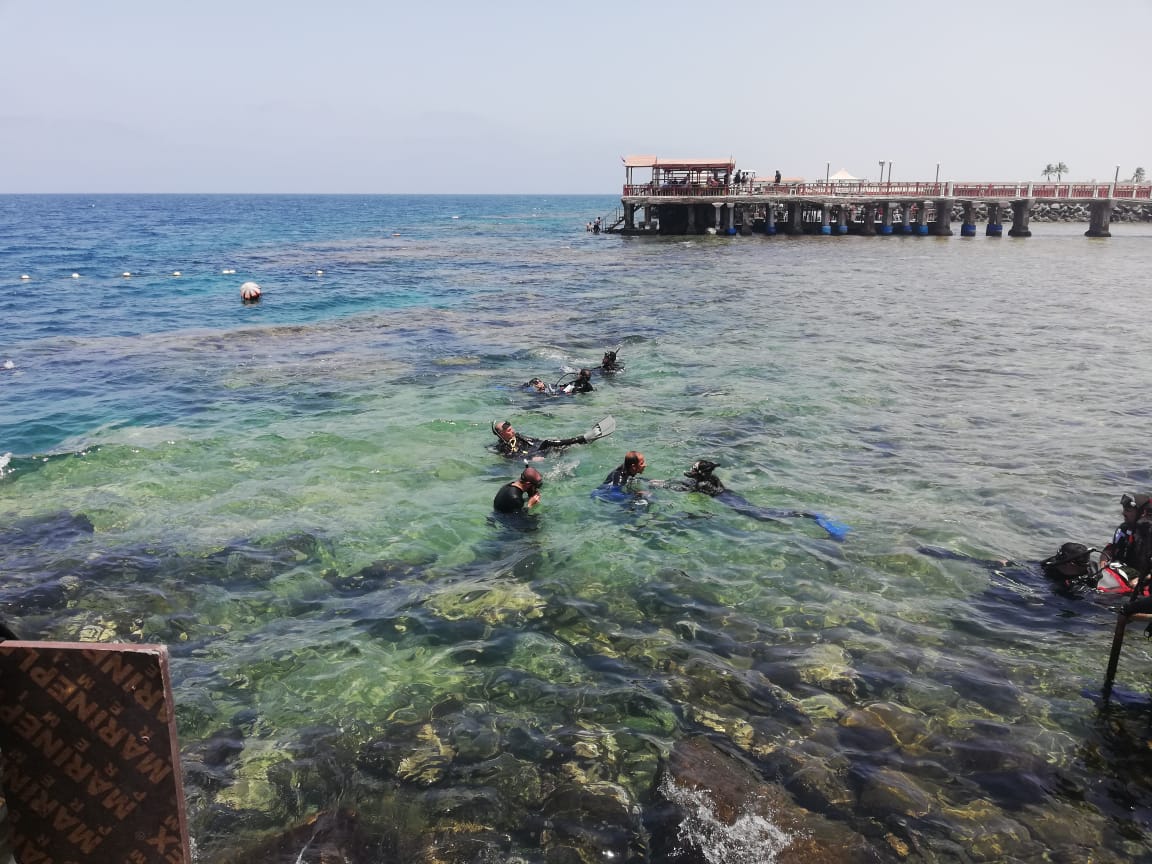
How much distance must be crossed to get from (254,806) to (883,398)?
18102 mm

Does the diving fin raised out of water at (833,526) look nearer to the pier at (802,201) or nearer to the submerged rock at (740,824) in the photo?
the submerged rock at (740,824)

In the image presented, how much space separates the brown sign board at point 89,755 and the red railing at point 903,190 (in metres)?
72.0

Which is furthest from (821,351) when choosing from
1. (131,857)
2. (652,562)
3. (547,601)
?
(131,857)

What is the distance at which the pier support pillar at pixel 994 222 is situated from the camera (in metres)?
70.1

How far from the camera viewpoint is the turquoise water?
20.9ft

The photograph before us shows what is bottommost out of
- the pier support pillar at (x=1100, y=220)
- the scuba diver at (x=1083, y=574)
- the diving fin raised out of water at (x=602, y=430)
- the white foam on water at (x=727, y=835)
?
the white foam on water at (x=727, y=835)

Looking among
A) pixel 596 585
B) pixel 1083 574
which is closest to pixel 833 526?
pixel 1083 574

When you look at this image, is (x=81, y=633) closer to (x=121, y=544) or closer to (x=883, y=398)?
(x=121, y=544)

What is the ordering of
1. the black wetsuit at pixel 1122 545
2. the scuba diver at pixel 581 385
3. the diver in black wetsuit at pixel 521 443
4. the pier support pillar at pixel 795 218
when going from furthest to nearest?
the pier support pillar at pixel 795 218 → the scuba diver at pixel 581 385 → the diver in black wetsuit at pixel 521 443 → the black wetsuit at pixel 1122 545

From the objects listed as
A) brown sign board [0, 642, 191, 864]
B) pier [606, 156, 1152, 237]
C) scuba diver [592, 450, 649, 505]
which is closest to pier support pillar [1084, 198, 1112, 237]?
pier [606, 156, 1152, 237]

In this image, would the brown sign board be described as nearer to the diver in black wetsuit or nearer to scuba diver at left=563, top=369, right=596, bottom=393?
the diver in black wetsuit

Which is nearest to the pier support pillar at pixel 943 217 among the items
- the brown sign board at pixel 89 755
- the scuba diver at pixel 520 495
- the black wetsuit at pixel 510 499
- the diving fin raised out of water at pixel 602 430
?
the diving fin raised out of water at pixel 602 430

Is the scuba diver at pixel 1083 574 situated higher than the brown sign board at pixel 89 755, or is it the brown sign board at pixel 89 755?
the brown sign board at pixel 89 755

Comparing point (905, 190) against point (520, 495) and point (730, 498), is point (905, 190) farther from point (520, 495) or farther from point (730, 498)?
point (520, 495)
